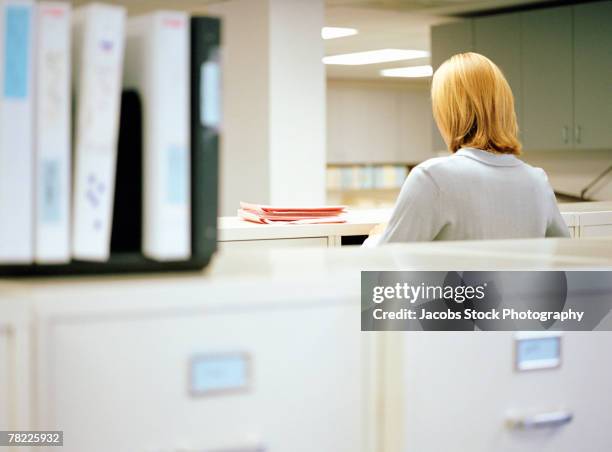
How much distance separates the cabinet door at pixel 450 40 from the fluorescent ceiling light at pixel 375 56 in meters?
1.19

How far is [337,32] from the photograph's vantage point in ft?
20.7

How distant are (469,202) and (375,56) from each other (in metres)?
6.07

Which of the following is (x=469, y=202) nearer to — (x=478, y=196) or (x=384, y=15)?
(x=478, y=196)

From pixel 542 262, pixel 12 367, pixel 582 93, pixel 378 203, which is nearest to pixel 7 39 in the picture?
pixel 12 367

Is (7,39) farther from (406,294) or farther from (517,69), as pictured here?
(517,69)

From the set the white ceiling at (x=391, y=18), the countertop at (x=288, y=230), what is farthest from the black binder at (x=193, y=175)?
the white ceiling at (x=391, y=18)

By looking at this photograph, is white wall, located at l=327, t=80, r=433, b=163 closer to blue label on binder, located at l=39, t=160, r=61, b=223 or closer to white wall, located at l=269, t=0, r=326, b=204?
white wall, located at l=269, t=0, r=326, b=204

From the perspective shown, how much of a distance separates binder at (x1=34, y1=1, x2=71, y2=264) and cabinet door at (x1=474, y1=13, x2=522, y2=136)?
5208mm

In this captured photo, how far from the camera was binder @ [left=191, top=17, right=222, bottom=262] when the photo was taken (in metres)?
0.88

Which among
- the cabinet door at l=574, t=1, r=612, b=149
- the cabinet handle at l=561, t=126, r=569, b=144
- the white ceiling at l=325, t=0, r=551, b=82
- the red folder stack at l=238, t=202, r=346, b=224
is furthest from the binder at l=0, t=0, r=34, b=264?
the cabinet handle at l=561, t=126, r=569, b=144

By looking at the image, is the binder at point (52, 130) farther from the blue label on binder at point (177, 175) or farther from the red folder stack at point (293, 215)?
the red folder stack at point (293, 215)

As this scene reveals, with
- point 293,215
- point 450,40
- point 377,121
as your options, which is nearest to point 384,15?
point 450,40

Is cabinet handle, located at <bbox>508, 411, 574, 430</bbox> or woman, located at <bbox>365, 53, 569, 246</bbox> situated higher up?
woman, located at <bbox>365, 53, 569, 246</bbox>

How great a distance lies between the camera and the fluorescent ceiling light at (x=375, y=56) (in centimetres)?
749
